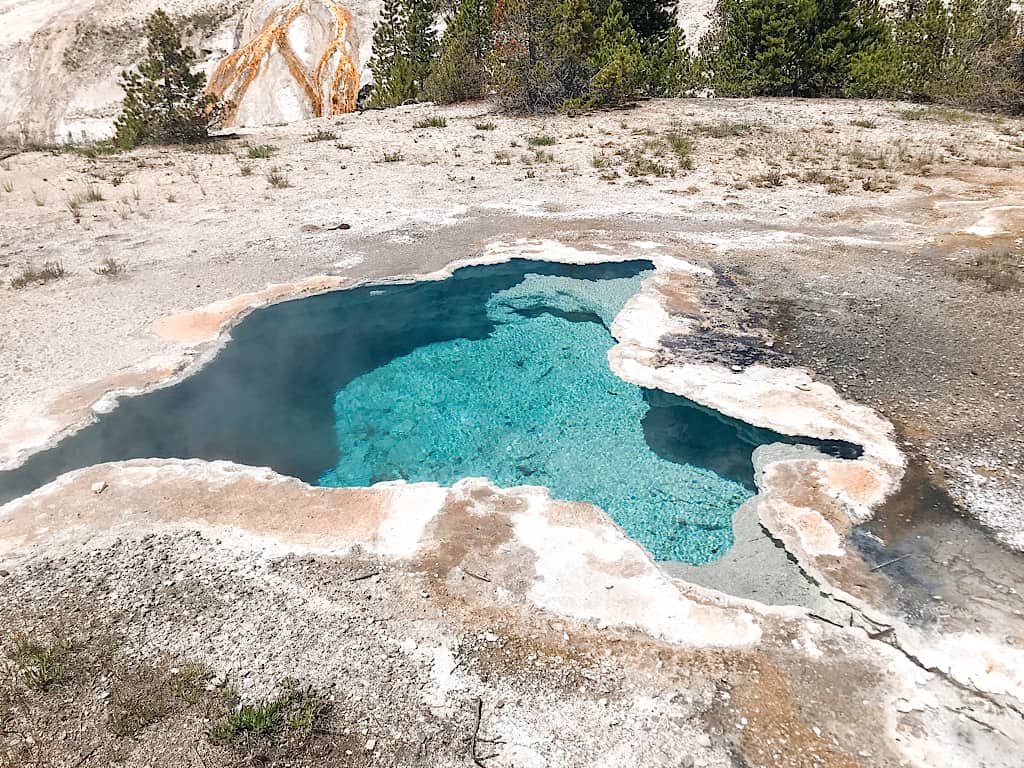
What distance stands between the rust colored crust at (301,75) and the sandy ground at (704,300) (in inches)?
300

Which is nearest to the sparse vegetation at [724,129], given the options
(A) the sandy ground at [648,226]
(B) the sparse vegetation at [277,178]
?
(A) the sandy ground at [648,226]

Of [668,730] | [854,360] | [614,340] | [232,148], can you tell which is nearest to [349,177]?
[232,148]

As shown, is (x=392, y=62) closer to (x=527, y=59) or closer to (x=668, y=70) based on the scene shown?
(x=527, y=59)

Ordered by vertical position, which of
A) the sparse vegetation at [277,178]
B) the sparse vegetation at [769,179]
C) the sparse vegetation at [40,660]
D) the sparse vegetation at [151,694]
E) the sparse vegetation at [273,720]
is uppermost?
the sparse vegetation at [277,178]

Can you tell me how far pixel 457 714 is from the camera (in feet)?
11.5

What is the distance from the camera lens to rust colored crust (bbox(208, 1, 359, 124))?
84.1ft

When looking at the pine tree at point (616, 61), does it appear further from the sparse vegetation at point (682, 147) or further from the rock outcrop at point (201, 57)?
the rock outcrop at point (201, 57)

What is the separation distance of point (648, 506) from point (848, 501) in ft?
4.82

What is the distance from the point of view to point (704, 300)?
822 cm

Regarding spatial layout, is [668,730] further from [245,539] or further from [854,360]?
[854,360]

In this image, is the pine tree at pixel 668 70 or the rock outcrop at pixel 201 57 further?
the rock outcrop at pixel 201 57

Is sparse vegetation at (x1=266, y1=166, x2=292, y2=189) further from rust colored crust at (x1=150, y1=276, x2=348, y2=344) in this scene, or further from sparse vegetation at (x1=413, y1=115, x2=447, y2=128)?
rust colored crust at (x1=150, y1=276, x2=348, y2=344)

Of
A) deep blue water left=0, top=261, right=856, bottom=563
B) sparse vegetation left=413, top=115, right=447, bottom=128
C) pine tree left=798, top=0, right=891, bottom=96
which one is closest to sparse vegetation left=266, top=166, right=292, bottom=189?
sparse vegetation left=413, top=115, right=447, bottom=128

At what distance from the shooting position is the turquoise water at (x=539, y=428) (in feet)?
17.2
